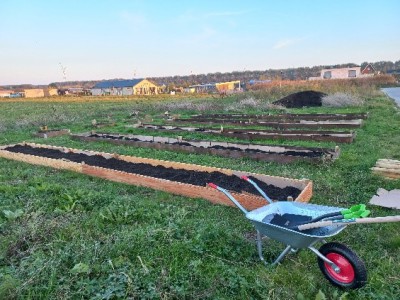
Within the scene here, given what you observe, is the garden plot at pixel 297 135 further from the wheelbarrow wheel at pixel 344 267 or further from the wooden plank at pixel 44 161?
the wheelbarrow wheel at pixel 344 267

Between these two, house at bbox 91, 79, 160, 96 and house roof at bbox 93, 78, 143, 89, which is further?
house roof at bbox 93, 78, 143, 89

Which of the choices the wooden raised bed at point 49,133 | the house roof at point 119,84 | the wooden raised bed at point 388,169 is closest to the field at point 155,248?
the wooden raised bed at point 388,169

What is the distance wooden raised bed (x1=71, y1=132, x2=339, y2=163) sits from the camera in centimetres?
830

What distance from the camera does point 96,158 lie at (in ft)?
29.5

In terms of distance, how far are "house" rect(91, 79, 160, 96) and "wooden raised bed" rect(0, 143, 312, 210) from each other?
60.7m

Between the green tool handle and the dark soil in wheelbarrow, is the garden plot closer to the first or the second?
the dark soil in wheelbarrow

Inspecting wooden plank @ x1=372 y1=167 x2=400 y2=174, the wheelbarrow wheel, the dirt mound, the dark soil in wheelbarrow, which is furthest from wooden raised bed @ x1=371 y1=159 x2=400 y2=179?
the dirt mound

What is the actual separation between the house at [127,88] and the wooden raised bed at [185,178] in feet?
199

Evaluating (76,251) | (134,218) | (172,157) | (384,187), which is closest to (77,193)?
(134,218)

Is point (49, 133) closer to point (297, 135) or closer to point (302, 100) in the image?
point (297, 135)

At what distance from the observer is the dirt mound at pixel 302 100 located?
23.4 metres

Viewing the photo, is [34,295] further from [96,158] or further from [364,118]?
[364,118]

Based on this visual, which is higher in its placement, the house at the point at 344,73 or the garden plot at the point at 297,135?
the house at the point at 344,73

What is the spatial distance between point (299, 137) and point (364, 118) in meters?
6.26
